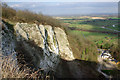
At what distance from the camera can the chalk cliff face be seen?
27.6ft

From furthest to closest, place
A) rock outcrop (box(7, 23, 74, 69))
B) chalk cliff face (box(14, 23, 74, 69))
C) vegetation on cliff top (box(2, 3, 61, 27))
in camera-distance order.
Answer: vegetation on cliff top (box(2, 3, 61, 27))
chalk cliff face (box(14, 23, 74, 69))
rock outcrop (box(7, 23, 74, 69))

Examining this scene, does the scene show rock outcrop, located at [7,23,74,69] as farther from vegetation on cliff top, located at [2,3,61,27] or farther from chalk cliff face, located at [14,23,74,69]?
vegetation on cliff top, located at [2,3,61,27]

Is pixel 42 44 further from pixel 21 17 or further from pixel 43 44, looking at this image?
pixel 21 17

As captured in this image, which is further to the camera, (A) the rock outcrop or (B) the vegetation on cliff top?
(B) the vegetation on cliff top

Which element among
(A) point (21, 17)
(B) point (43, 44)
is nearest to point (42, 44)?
(B) point (43, 44)

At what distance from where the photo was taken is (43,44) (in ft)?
31.0

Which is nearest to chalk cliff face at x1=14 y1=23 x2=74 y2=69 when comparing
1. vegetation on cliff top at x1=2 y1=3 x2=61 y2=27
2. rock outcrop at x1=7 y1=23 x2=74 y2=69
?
rock outcrop at x1=7 y1=23 x2=74 y2=69

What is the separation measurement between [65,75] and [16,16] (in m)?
9.46

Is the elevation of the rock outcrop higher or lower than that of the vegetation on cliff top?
lower

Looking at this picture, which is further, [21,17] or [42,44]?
[21,17]

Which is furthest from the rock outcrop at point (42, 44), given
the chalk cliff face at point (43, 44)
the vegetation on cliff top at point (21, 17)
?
the vegetation on cliff top at point (21, 17)

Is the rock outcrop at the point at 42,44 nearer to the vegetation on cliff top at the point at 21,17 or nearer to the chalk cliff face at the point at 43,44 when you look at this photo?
the chalk cliff face at the point at 43,44

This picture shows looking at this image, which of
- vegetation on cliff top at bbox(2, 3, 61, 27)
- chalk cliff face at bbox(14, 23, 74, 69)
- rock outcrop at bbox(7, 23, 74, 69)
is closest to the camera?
rock outcrop at bbox(7, 23, 74, 69)

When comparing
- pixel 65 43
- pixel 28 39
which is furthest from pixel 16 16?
pixel 65 43
